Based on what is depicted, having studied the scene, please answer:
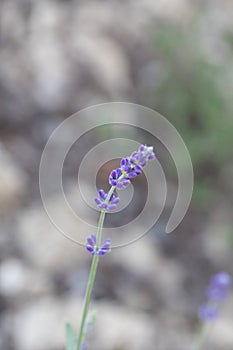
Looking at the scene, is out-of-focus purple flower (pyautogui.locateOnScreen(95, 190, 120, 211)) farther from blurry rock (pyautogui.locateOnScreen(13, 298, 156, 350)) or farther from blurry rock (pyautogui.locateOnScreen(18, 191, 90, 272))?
blurry rock (pyautogui.locateOnScreen(18, 191, 90, 272))

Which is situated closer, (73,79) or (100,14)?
(73,79)

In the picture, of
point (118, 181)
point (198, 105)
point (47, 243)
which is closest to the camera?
point (118, 181)

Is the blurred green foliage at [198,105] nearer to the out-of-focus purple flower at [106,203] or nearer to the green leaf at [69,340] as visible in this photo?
the green leaf at [69,340]

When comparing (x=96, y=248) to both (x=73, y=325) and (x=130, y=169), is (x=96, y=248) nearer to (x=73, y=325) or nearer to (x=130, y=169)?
(x=130, y=169)

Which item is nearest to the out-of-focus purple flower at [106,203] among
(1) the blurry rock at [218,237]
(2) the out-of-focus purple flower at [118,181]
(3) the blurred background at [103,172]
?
(2) the out-of-focus purple flower at [118,181]

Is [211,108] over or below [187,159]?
over

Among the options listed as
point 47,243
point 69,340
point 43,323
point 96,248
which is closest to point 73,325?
point 43,323

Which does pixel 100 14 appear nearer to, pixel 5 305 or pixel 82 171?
pixel 82 171

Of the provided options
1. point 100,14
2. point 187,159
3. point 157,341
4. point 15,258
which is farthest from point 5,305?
point 100,14
